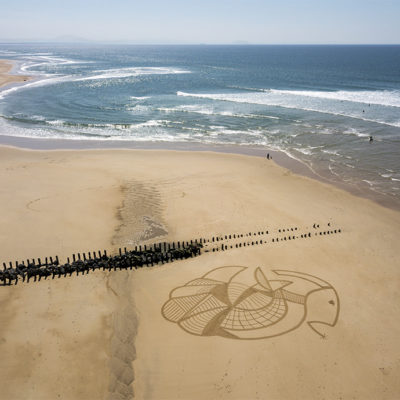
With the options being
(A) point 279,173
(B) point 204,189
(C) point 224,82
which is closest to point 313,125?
(A) point 279,173

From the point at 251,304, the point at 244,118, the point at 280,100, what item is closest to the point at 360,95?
the point at 280,100

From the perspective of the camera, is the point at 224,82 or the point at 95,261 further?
the point at 224,82

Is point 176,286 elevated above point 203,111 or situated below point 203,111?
below

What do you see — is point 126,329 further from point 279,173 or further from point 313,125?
point 313,125

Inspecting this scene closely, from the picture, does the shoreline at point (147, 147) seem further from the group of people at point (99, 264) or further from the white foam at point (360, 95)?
the white foam at point (360, 95)

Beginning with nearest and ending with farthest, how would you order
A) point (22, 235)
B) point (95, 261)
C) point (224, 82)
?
point (95, 261), point (22, 235), point (224, 82)

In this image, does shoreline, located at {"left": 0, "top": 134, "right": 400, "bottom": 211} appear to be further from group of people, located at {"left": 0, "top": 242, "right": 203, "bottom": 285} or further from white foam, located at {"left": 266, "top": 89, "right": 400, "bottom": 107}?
white foam, located at {"left": 266, "top": 89, "right": 400, "bottom": 107}

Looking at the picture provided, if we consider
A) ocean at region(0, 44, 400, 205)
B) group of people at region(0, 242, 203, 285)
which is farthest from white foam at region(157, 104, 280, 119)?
group of people at region(0, 242, 203, 285)

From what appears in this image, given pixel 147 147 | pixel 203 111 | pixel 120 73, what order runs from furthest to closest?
pixel 120 73
pixel 203 111
pixel 147 147

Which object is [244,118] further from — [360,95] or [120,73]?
[120,73]
